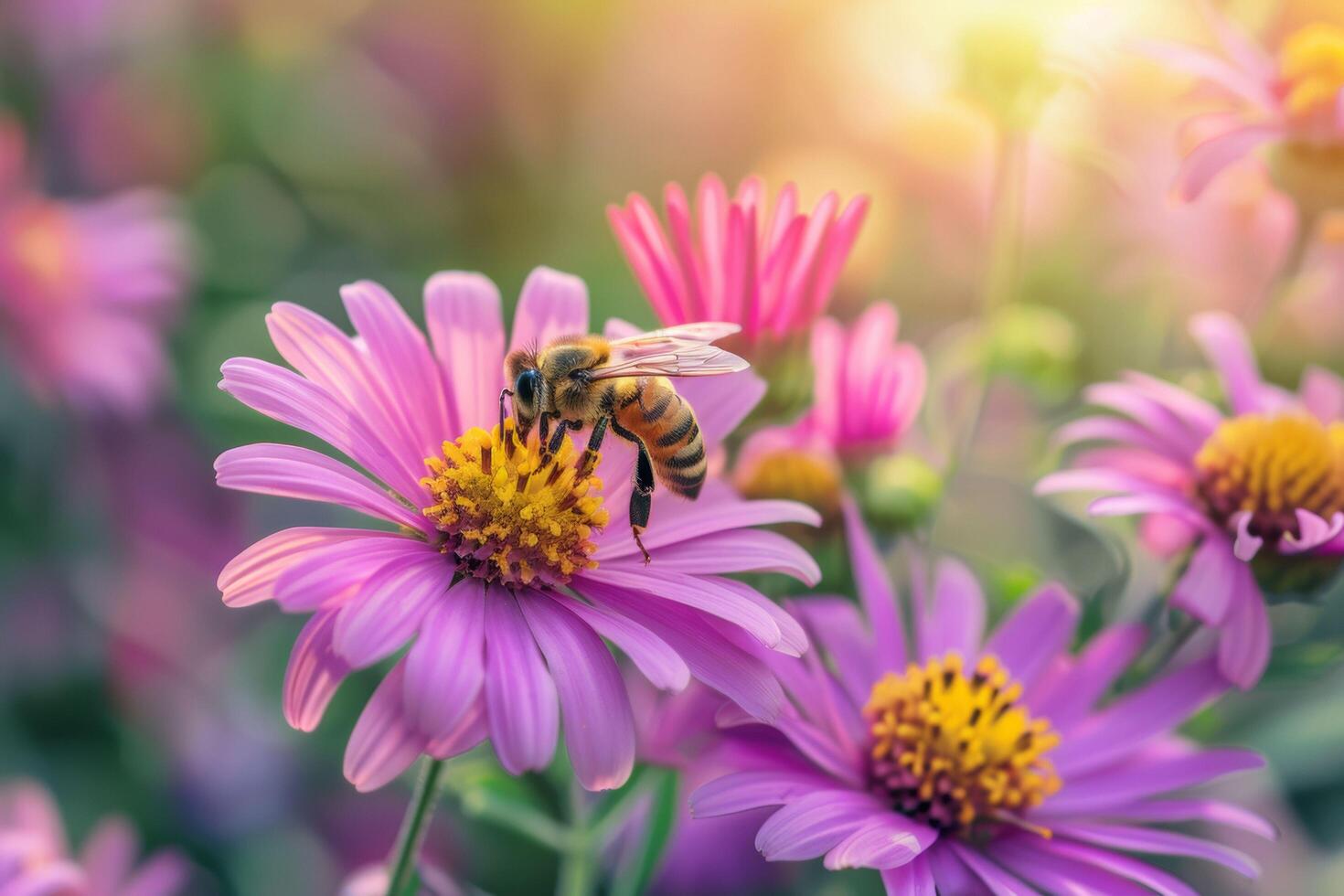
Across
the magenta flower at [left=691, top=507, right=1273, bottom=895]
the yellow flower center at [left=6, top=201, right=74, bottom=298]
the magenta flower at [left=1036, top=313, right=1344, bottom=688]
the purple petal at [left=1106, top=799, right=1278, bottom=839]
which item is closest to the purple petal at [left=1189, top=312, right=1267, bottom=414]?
the magenta flower at [left=1036, top=313, right=1344, bottom=688]

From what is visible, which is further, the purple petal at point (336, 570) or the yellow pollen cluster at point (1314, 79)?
the yellow pollen cluster at point (1314, 79)

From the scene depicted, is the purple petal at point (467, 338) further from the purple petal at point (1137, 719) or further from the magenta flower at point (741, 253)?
the purple petal at point (1137, 719)

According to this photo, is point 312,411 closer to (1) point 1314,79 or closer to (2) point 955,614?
(2) point 955,614

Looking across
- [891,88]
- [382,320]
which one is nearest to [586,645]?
[382,320]

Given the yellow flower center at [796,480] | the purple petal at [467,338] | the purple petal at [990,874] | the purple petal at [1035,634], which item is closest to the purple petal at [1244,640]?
the purple petal at [1035,634]

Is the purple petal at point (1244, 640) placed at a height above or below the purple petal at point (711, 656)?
below

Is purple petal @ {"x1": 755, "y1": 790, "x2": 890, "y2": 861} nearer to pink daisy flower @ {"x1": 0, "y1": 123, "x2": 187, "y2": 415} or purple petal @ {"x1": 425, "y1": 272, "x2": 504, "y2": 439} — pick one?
purple petal @ {"x1": 425, "y1": 272, "x2": 504, "y2": 439}

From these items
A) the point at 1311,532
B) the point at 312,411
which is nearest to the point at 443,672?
the point at 312,411
